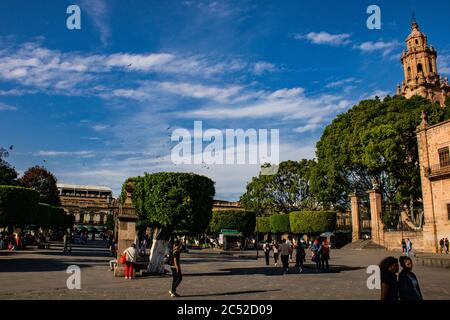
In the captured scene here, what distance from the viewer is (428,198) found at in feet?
111

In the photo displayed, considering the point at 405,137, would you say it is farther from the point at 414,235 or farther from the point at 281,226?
the point at 281,226

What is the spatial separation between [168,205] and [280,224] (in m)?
38.8

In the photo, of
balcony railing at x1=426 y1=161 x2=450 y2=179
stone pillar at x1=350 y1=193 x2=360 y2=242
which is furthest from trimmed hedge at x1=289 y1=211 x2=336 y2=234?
balcony railing at x1=426 y1=161 x2=450 y2=179

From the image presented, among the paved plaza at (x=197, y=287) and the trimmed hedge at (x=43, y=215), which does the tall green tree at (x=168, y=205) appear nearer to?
the paved plaza at (x=197, y=287)

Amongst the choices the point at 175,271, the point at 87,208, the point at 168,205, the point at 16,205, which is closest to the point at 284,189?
the point at 16,205

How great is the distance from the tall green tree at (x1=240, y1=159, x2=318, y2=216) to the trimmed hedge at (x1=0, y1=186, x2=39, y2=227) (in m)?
38.1

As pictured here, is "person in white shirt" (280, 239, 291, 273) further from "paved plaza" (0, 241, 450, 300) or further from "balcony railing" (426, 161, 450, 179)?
"balcony railing" (426, 161, 450, 179)

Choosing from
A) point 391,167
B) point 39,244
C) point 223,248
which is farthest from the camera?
point 223,248

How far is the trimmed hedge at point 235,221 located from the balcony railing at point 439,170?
2252cm

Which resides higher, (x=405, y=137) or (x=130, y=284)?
(x=405, y=137)

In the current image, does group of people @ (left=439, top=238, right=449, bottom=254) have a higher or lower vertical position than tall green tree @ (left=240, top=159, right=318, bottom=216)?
lower

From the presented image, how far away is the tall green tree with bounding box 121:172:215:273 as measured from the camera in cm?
1614
